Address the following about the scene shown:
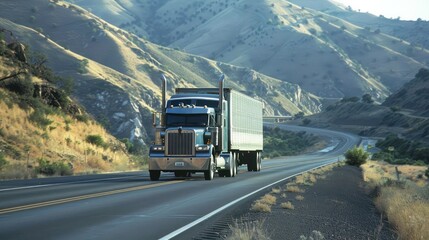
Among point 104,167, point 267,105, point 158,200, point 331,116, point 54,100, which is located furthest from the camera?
point 267,105

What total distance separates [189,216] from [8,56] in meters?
37.1

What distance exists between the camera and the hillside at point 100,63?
100375mm

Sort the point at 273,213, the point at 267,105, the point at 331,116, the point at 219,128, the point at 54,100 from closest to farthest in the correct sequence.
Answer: the point at 273,213 < the point at 219,128 < the point at 54,100 < the point at 331,116 < the point at 267,105

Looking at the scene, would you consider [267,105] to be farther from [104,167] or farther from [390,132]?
[104,167]

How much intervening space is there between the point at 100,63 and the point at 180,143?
131624 millimetres

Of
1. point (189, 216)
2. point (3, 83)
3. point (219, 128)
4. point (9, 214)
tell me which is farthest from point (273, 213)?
point (3, 83)

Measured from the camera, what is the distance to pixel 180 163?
27797 mm

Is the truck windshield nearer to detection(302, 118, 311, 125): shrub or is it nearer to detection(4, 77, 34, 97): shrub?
detection(4, 77, 34, 97): shrub

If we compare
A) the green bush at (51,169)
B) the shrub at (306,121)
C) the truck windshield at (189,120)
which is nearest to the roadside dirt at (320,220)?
the truck windshield at (189,120)

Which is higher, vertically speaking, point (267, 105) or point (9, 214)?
point (267, 105)

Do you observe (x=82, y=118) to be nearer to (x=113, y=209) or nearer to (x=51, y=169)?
(x=51, y=169)

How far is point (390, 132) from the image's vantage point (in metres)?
132

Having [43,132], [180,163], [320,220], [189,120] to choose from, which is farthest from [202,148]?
[43,132]

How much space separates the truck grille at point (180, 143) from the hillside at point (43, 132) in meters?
7.22
